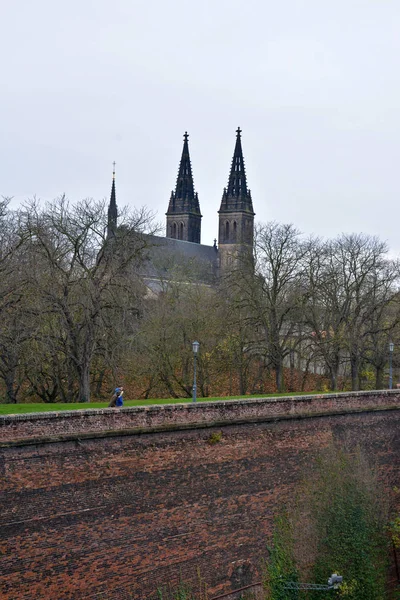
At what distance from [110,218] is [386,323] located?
17.7 m

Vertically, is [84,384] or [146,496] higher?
[84,384]

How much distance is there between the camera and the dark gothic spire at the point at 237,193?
104 m

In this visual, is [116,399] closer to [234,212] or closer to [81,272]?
[81,272]

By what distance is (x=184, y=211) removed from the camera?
354 ft

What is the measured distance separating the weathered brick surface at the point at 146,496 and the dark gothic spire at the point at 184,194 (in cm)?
8395

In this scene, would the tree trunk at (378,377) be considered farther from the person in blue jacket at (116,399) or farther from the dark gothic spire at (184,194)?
the dark gothic spire at (184,194)

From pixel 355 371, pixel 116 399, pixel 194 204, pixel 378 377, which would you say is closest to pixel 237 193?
pixel 194 204

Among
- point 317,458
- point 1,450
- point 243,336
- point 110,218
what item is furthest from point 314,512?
point 243,336

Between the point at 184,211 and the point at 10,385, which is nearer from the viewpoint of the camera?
the point at 10,385

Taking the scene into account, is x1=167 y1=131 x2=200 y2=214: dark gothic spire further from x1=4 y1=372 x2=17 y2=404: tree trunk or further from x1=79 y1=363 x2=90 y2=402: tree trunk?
x1=79 y1=363 x2=90 y2=402: tree trunk

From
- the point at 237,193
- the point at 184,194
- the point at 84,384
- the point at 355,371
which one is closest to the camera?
the point at 84,384

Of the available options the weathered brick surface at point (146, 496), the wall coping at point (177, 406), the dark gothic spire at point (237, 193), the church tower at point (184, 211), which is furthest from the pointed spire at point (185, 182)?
the weathered brick surface at point (146, 496)

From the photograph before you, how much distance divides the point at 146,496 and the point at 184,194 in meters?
91.9

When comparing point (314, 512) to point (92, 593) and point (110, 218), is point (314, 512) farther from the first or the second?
point (110, 218)
